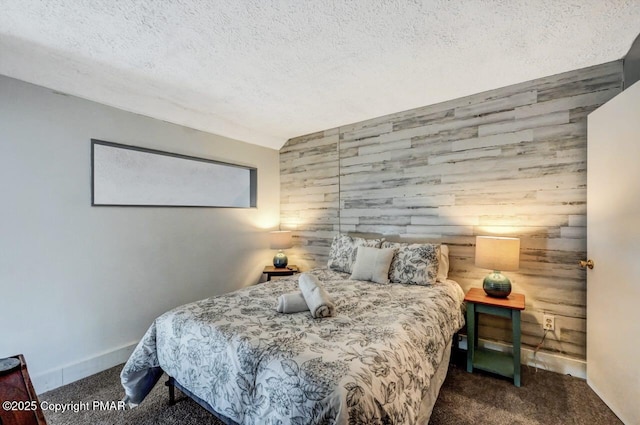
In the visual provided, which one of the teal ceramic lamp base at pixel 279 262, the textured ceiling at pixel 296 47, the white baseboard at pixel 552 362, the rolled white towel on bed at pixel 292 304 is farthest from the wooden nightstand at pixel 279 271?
the white baseboard at pixel 552 362

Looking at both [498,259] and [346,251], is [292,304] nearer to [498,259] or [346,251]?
[346,251]

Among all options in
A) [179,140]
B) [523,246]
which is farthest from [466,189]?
[179,140]

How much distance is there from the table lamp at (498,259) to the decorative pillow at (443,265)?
13.6 inches

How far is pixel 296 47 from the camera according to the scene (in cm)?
191

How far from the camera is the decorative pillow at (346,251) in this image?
2.99 meters

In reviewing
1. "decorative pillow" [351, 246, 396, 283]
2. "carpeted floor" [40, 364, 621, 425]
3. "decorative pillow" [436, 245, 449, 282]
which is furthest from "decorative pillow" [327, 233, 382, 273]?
"carpeted floor" [40, 364, 621, 425]

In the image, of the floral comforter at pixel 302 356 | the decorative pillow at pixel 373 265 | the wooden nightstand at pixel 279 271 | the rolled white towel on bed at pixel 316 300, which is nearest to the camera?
the floral comforter at pixel 302 356

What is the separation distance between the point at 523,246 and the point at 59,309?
3839 mm

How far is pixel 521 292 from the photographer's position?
2439 mm

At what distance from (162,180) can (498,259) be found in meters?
3.20

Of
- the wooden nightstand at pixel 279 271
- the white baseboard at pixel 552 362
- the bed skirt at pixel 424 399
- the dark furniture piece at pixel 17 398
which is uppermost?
the dark furniture piece at pixel 17 398

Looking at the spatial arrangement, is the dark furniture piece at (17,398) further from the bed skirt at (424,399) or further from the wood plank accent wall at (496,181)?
the wood plank accent wall at (496,181)

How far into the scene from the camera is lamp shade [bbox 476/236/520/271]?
219 centimetres

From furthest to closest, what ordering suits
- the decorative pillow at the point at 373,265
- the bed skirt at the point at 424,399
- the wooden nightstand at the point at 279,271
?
the wooden nightstand at the point at 279,271, the decorative pillow at the point at 373,265, the bed skirt at the point at 424,399
